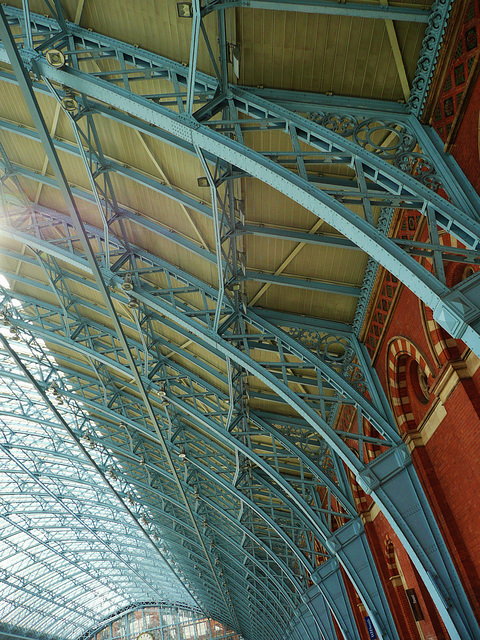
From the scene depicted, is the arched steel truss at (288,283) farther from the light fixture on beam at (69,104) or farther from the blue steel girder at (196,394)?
the light fixture on beam at (69,104)

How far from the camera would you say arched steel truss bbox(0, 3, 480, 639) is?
30.5 feet

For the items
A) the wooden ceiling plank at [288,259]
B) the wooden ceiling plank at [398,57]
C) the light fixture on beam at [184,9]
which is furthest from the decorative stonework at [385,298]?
the light fixture on beam at [184,9]

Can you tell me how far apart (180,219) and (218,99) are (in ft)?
16.5

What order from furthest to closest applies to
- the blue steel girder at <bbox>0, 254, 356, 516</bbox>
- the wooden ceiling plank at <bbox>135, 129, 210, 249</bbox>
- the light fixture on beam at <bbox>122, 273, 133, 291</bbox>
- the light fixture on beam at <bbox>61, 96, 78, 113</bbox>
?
the blue steel girder at <bbox>0, 254, 356, 516</bbox>
the light fixture on beam at <bbox>122, 273, 133, 291</bbox>
the wooden ceiling plank at <bbox>135, 129, 210, 249</bbox>
the light fixture on beam at <bbox>61, 96, 78, 113</bbox>

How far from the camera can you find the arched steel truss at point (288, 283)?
9305 mm

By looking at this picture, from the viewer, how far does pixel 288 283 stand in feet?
49.3

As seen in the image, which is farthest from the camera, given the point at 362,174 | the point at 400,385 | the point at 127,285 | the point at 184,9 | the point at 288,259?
the point at 127,285

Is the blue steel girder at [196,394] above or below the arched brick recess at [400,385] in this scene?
above

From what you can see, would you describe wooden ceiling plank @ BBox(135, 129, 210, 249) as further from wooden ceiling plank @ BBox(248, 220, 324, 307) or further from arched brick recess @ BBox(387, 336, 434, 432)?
arched brick recess @ BBox(387, 336, 434, 432)

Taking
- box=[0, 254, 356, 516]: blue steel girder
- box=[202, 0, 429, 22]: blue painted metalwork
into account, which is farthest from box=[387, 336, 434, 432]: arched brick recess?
box=[202, 0, 429, 22]: blue painted metalwork

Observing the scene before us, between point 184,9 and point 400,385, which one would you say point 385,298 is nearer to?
point 400,385

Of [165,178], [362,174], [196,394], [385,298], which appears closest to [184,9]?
[362,174]

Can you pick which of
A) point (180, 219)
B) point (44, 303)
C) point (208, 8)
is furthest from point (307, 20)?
point (44, 303)

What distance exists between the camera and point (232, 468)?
29.0 m
